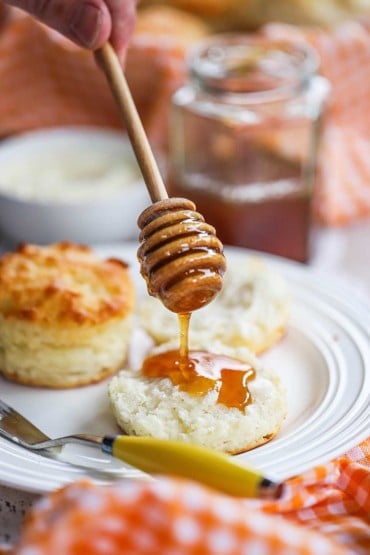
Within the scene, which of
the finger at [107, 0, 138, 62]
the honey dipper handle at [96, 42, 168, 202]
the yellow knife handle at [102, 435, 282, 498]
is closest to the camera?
the yellow knife handle at [102, 435, 282, 498]

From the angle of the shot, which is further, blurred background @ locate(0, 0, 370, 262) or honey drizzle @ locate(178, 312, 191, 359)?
blurred background @ locate(0, 0, 370, 262)

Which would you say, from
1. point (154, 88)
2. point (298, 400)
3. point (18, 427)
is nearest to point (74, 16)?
point (18, 427)

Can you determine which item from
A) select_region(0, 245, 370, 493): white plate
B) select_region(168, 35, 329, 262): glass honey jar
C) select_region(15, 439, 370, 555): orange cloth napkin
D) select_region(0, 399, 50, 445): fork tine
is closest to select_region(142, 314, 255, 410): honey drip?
select_region(0, 245, 370, 493): white plate

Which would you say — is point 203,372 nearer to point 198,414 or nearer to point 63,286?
point 198,414

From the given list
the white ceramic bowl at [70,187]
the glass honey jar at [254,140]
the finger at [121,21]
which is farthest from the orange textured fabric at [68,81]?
the finger at [121,21]

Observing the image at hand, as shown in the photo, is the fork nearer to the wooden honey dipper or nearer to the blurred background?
the wooden honey dipper

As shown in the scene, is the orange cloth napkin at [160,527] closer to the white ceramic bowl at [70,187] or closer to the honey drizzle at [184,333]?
the honey drizzle at [184,333]

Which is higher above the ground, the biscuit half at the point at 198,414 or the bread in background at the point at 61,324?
the biscuit half at the point at 198,414

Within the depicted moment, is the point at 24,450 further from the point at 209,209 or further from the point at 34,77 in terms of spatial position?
the point at 34,77
